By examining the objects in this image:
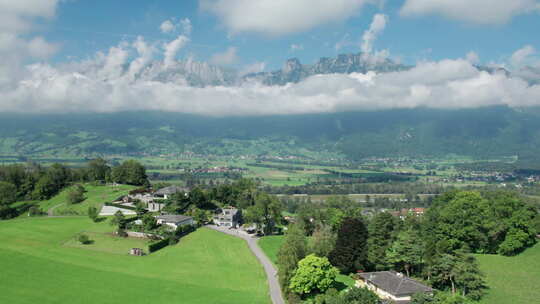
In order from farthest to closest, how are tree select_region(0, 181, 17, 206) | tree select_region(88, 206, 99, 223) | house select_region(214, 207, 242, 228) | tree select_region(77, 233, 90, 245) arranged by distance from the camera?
1. tree select_region(0, 181, 17, 206)
2. house select_region(214, 207, 242, 228)
3. tree select_region(88, 206, 99, 223)
4. tree select_region(77, 233, 90, 245)

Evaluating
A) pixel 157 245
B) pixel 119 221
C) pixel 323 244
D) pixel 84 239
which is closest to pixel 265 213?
pixel 157 245

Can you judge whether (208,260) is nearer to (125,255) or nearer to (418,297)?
(125,255)

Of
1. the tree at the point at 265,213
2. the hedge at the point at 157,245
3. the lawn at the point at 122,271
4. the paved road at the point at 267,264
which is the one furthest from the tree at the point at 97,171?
the tree at the point at 265,213

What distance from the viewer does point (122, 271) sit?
51.2 m

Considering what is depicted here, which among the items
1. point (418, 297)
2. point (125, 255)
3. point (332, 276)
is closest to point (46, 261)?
point (125, 255)

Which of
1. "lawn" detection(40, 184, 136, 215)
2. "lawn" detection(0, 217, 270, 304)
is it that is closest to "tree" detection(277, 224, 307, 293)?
"lawn" detection(0, 217, 270, 304)

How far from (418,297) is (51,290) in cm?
3733

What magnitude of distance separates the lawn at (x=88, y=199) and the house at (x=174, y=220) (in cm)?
1814

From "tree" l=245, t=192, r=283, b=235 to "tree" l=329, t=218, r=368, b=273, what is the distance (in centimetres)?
2386

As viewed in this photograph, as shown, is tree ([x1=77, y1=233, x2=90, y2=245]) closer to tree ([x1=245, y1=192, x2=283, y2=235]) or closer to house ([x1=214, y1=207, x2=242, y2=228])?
house ([x1=214, y1=207, x2=242, y2=228])

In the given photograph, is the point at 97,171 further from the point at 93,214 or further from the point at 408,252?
the point at 408,252

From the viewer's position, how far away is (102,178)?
10944 centimetres

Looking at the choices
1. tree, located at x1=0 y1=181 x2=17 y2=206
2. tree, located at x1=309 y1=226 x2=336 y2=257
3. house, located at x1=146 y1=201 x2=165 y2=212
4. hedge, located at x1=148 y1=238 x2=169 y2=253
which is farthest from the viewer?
tree, located at x1=0 y1=181 x2=17 y2=206

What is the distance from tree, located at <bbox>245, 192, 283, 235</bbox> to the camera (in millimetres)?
74438
